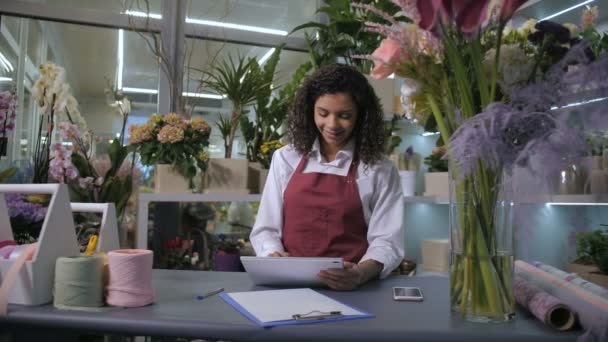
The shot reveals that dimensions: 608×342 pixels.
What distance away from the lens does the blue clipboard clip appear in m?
0.76

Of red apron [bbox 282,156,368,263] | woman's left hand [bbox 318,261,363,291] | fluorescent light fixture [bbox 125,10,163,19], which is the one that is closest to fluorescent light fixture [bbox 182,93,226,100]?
fluorescent light fixture [bbox 125,10,163,19]

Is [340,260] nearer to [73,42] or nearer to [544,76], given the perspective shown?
[544,76]

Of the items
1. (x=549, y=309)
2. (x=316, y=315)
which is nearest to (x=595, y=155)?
(x=549, y=309)

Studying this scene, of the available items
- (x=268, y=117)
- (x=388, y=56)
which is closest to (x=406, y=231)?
(x=268, y=117)

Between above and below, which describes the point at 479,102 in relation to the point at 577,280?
above

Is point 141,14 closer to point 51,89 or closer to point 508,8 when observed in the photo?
point 51,89

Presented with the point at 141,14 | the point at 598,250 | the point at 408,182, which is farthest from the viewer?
the point at 141,14

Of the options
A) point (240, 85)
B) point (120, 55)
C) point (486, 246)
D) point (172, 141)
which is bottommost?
point (486, 246)

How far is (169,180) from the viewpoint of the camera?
2.42 meters

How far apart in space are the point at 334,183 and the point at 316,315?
0.84 m

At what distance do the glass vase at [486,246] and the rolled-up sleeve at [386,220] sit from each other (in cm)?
54

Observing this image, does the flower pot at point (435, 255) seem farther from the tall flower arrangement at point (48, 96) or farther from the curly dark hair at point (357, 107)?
the tall flower arrangement at point (48, 96)

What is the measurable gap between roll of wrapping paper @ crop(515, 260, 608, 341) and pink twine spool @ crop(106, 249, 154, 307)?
0.73 meters

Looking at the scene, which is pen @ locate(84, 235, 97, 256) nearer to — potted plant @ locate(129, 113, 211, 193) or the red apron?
the red apron
